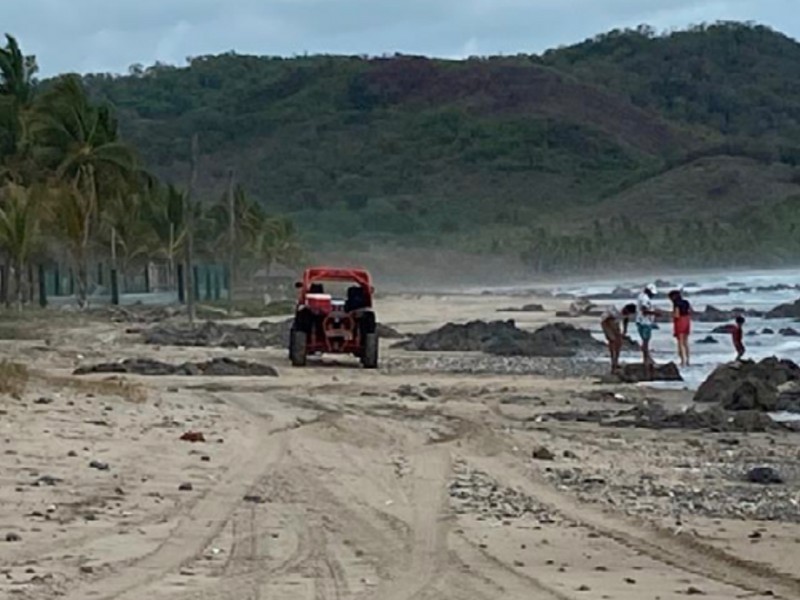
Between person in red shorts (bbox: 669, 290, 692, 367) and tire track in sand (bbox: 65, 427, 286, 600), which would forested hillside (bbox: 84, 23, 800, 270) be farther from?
tire track in sand (bbox: 65, 427, 286, 600)

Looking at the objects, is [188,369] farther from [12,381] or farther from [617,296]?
[617,296]

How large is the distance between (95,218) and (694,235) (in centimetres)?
9856

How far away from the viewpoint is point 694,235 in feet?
481

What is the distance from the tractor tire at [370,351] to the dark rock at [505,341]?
5969mm

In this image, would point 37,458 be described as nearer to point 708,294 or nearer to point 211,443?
point 211,443

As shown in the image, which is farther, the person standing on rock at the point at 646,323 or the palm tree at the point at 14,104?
the palm tree at the point at 14,104

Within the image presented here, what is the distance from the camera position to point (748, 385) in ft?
68.1

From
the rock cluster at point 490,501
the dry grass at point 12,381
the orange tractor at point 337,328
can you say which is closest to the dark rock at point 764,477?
the rock cluster at point 490,501

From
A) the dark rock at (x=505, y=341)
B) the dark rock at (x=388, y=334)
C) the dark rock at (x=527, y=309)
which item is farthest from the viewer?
the dark rock at (x=527, y=309)

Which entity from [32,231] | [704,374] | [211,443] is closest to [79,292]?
[32,231]

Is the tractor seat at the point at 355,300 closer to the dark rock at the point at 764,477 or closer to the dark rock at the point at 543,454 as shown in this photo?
the dark rock at the point at 543,454

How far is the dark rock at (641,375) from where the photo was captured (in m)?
25.6

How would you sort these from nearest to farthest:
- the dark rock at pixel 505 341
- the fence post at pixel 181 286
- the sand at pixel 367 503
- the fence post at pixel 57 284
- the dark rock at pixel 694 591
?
the dark rock at pixel 694 591
the sand at pixel 367 503
the dark rock at pixel 505 341
the fence post at pixel 181 286
the fence post at pixel 57 284

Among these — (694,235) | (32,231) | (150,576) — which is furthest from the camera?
(694,235)
